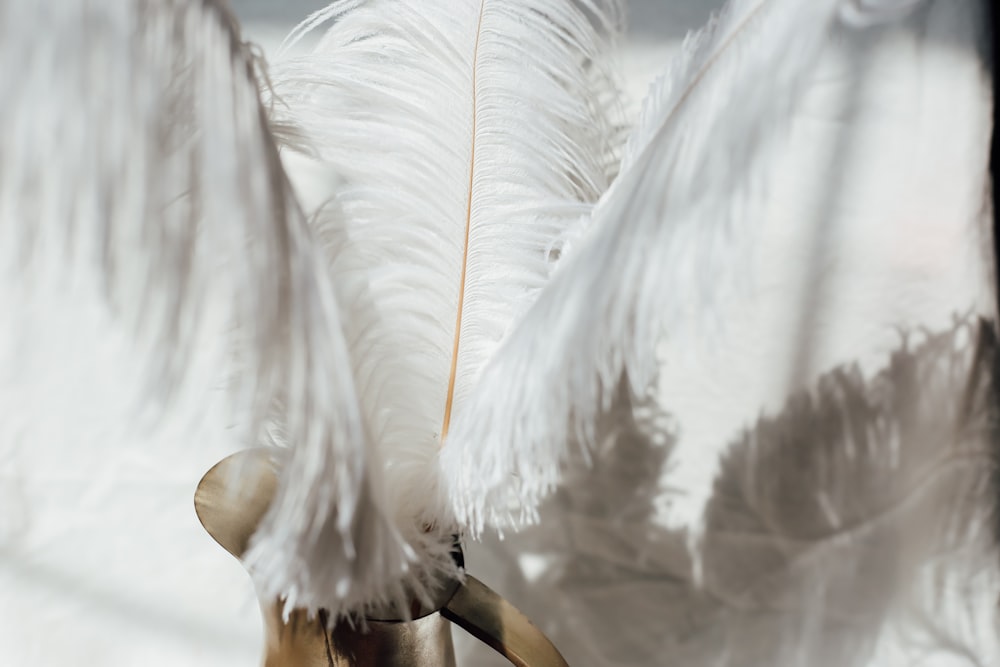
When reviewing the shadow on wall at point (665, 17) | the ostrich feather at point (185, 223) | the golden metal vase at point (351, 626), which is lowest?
the golden metal vase at point (351, 626)

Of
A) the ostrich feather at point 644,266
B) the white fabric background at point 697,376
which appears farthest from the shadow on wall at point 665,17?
the ostrich feather at point 644,266

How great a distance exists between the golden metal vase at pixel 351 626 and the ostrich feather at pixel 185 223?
0.05m

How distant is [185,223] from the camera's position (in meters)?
0.26

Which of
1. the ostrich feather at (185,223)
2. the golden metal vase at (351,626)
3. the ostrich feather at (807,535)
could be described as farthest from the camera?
the ostrich feather at (807,535)

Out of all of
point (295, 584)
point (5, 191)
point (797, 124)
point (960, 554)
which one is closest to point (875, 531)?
point (960, 554)

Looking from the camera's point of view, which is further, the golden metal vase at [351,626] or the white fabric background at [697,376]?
Result: the white fabric background at [697,376]

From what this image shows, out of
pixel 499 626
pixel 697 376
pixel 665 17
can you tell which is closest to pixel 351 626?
pixel 499 626

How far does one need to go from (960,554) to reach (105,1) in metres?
0.59

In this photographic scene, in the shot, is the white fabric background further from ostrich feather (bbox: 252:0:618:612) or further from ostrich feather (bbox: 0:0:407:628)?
ostrich feather (bbox: 0:0:407:628)

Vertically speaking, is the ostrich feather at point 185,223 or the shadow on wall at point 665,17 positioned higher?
the shadow on wall at point 665,17

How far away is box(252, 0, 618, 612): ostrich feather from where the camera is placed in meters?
0.36

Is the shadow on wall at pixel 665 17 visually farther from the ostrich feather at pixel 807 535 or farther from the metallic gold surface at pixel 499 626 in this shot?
the metallic gold surface at pixel 499 626

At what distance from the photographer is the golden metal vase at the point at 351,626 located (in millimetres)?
341

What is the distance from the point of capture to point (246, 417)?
29 centimetres
